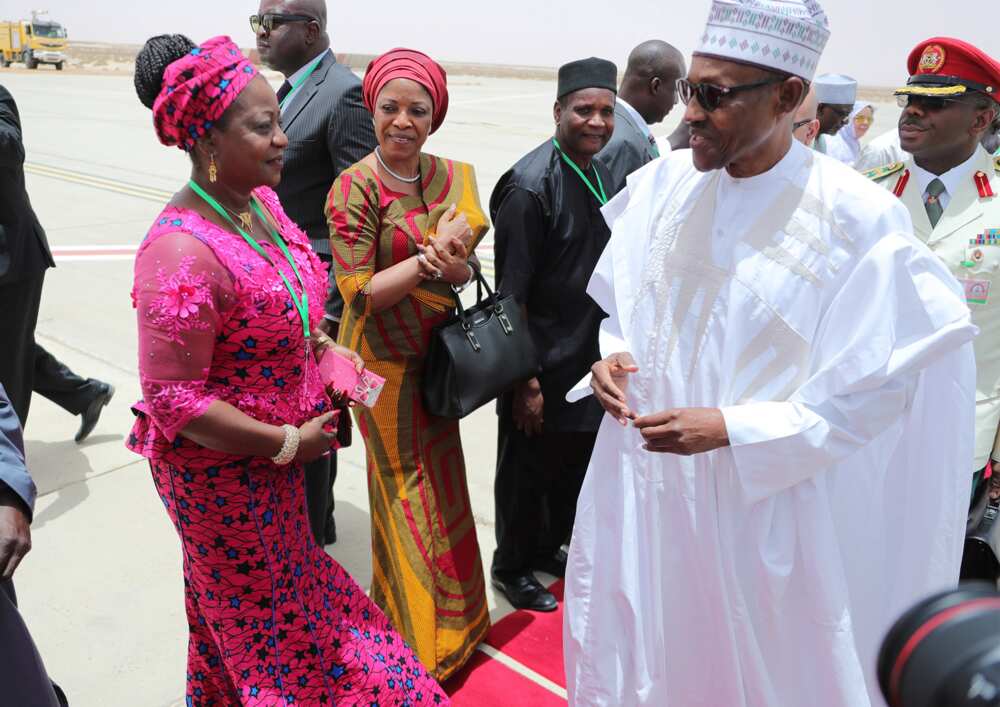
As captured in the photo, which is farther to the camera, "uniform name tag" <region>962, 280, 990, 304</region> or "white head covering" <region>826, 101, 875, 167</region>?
"white head covering" <region>826, 101, 875, 167</region>

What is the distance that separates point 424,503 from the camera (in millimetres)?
3129

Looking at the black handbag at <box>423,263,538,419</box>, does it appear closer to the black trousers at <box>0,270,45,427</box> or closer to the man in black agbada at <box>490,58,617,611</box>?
the man in black agbada at <box>490,58,617,611</box>

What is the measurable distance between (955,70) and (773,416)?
1.74 m

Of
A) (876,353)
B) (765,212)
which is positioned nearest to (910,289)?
(876,353)

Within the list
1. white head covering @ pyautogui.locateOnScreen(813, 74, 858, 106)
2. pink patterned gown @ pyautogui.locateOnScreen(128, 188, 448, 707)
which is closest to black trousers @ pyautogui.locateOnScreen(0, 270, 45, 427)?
pink patterned gown @ pyautogui.locateOnScreen(128, 188, 448, 707)

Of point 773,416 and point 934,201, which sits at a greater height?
point 934,201

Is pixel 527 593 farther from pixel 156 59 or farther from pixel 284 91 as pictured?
pixel 156 59

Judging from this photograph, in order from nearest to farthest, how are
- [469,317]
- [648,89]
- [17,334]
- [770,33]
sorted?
1. [770,33]
2. [469,317]
3. [17,334]
4. [648,89]

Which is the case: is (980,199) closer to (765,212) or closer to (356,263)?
(765,212)

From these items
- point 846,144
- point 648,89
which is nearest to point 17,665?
point 648,89

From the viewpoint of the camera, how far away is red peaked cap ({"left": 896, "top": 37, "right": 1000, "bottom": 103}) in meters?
3.11

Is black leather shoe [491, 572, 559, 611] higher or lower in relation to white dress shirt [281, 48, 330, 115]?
lower

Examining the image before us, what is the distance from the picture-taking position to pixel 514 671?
10.6 ft

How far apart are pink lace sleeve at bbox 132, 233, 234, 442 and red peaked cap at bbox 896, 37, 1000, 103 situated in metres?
2.47
